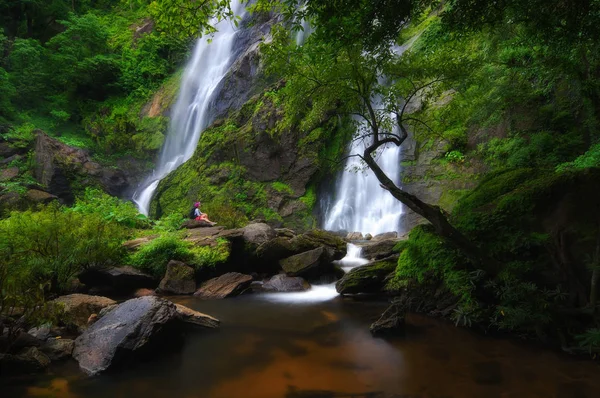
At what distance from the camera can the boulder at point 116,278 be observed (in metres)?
9.24

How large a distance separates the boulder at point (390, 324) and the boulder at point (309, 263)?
3.92 meters

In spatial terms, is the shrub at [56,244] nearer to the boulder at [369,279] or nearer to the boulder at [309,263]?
the boulder at [309,263]

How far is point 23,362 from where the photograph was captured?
4.70m

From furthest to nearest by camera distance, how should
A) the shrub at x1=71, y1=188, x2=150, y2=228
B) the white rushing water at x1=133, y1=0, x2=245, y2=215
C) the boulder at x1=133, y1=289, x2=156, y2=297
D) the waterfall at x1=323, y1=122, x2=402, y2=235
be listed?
1. the white rushing water at x1=133, y1=0, x2=245, y2=215
2. the waterfall at x1=323, y1=122, x2=402, y2=235
3. the shrub at x1=71, y1=188, x2=150, y2=228
4. the boulder at x1=133, y1=289, x2=156, y2=297

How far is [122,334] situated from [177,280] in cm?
442

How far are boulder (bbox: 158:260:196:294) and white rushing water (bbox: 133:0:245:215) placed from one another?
1225 centimetres

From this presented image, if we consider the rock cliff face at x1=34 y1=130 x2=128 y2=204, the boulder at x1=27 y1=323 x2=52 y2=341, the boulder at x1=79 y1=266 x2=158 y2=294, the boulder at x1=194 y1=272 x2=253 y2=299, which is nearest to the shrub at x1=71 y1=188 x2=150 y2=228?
the boulder at x1=79 y1=266 x2=158 y2=294

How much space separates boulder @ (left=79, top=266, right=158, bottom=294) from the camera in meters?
9.24

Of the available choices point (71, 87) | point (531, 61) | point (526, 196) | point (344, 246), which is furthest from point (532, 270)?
point (71, 87)

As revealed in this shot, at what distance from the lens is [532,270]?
18.0ft

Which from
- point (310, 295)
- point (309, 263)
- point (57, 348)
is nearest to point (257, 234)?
point (309, 263)

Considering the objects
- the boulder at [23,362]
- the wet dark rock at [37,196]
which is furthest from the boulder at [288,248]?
the wet dark rock at [37,196]

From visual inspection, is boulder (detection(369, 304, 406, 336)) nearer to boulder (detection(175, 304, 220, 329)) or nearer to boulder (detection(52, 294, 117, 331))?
boulder (detection(175, 304, 220, 329))

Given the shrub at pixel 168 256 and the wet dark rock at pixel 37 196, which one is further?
the wet dark rock at pixel 37 196
